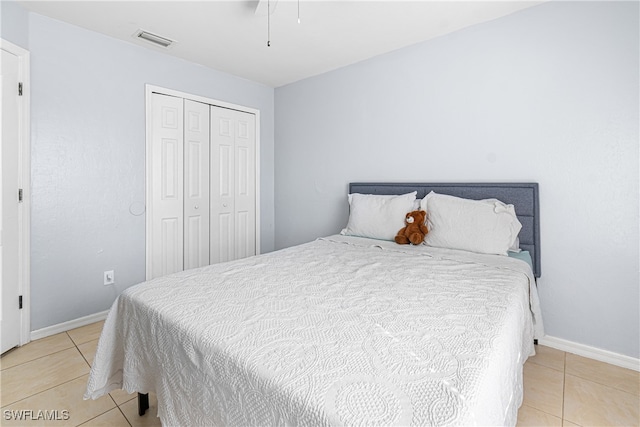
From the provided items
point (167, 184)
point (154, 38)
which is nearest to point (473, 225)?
point (167, 184)

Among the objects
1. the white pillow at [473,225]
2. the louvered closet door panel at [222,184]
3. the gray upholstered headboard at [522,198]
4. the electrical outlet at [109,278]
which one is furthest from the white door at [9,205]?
the gray upholstered headboard at [522,198]

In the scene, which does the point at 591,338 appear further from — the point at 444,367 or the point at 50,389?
the point at 50,389

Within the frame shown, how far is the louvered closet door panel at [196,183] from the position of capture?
10.9 feet

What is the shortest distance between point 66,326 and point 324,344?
2.64 meters

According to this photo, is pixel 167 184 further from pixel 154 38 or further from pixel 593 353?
pixel 593 353

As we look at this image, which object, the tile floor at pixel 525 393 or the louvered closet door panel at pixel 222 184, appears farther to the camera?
the louvered closet door panel at pixel 222 184

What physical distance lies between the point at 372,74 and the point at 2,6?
277cm

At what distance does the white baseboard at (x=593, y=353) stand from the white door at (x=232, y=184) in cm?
303

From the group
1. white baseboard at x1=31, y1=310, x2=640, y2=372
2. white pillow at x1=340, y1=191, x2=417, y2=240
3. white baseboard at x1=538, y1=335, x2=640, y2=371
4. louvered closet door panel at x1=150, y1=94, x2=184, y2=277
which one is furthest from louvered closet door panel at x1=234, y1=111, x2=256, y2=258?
white baseboard at x1=538, y1=335, x2=640, y2=371

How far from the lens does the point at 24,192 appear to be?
2.32 metres

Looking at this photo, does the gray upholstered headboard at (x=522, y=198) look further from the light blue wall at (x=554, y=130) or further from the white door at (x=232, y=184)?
the white door at (x=232, y=184)

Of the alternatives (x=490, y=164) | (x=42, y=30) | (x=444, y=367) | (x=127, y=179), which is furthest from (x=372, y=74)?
(x=444, y=367)

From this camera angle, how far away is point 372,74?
3.16m

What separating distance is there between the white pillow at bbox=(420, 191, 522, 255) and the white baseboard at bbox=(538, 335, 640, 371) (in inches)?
30.2
